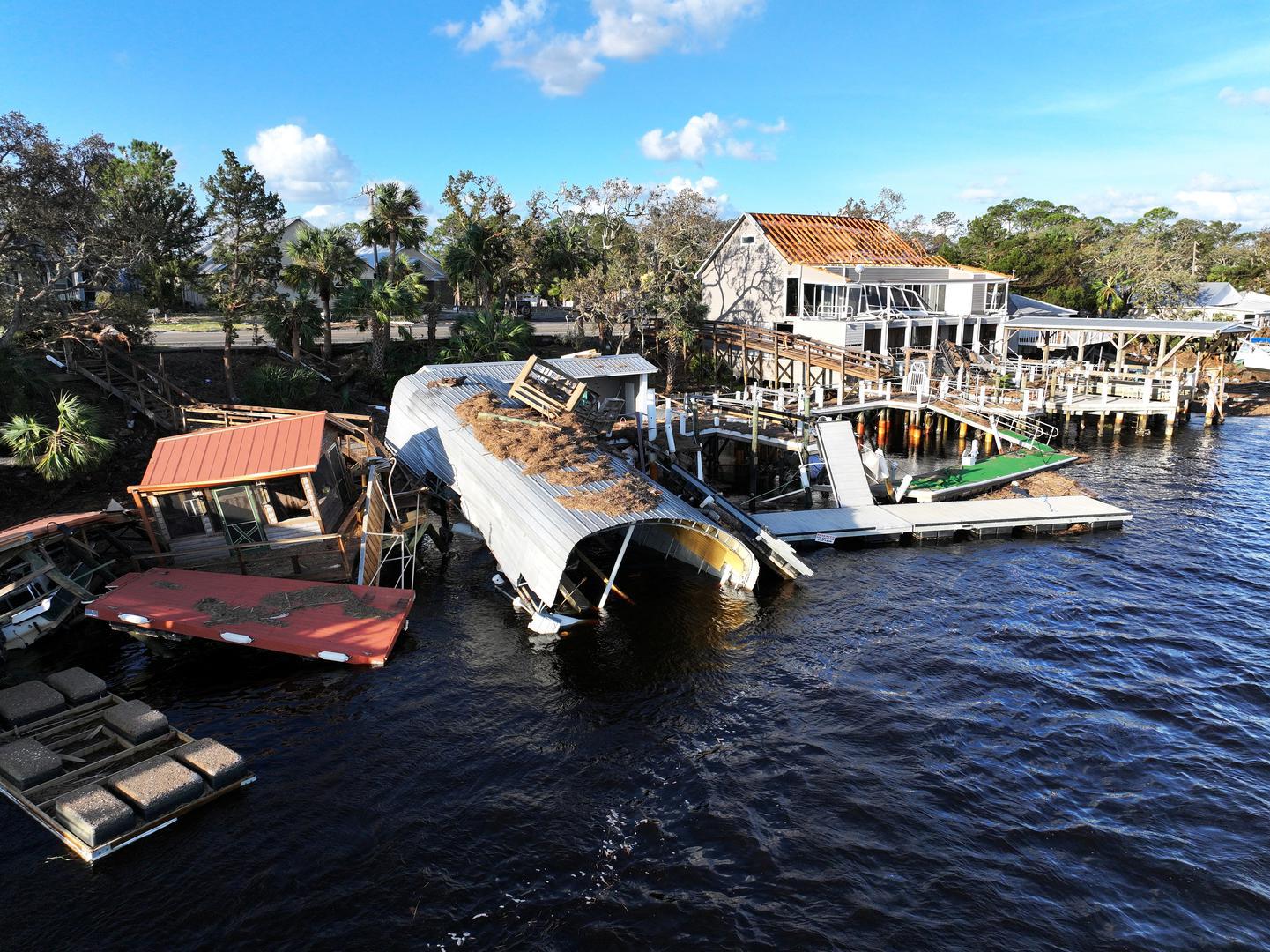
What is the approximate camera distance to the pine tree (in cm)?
3356

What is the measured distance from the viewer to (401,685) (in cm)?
1714

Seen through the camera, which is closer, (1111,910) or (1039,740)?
(1111,910)

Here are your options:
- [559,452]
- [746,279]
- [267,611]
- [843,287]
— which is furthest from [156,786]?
[746,279]

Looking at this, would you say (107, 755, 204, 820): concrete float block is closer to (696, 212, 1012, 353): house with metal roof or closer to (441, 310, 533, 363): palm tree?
(441, 310, 533, 363): palm tree

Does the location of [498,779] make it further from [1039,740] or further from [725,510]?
[725,510]

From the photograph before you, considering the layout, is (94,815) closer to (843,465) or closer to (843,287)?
(843,465)

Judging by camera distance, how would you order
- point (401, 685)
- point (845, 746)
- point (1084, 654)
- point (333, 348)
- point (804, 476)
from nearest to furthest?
point (845, 746) < point (401, 685) < point (1084, 654) < point (804, 476) < point (333, 348)

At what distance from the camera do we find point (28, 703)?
597 inches

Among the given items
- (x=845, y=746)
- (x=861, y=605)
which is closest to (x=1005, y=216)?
(x=861, y=605)

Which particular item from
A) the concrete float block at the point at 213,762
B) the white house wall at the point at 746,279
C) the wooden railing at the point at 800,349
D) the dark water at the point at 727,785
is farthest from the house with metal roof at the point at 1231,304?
the concrete float block at the point at 213,762

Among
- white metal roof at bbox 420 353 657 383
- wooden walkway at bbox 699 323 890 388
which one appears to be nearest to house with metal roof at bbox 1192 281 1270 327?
wooden walkway at bbox 699 323 890 388

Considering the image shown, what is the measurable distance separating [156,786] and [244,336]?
115 feet

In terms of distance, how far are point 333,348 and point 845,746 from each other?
34380mm

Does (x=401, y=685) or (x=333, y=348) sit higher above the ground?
(x=333, y=348)
